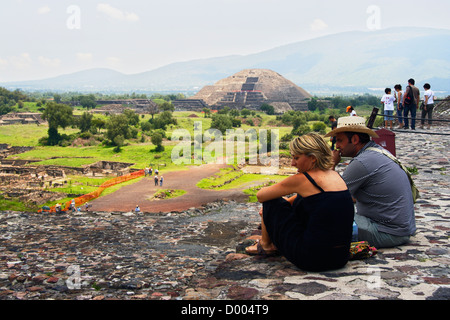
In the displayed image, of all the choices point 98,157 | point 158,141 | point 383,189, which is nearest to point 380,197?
point 383,189

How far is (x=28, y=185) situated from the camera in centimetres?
3375

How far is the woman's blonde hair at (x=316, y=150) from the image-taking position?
15.1 feet

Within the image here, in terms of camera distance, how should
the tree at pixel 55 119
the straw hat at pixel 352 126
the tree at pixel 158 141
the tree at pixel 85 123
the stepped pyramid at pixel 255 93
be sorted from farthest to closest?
the stepped pyramid at pixel 255 93 → the tree at pixel 85 123 → the tree at pixel 55 119 → the tree at pixel 158 141 → the straw hat at pixel 352 126

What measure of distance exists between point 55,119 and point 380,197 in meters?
62.5

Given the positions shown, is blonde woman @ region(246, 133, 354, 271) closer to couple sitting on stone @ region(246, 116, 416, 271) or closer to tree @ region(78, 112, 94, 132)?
couple sitting on stone @ region(246, 116, 416, 271)

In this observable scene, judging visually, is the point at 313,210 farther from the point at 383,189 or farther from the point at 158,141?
the point at 158,141

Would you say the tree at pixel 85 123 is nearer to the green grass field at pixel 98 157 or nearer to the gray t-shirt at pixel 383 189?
the green grass field at pixel 98 157

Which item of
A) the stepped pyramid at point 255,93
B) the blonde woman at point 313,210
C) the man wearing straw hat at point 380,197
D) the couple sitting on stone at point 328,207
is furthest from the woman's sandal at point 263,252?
the stepped pyramid at point 255,93

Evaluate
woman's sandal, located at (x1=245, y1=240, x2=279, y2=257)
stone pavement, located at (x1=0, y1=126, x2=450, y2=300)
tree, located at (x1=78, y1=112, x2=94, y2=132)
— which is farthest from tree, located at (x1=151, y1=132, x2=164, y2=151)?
woman's sandal, located at (x1=245, y1=240, x2=279, y2=257)

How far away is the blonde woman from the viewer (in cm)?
452

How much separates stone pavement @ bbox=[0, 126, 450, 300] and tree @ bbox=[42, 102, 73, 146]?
5181cm

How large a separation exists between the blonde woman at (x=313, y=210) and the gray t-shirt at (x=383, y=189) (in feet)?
2.37
